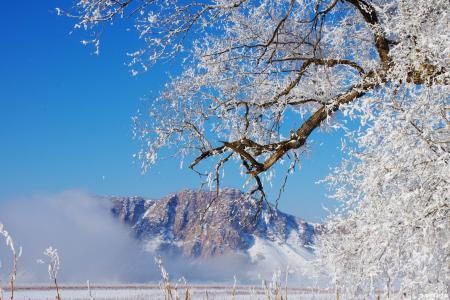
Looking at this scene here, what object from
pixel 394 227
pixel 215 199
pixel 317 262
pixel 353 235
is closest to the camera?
pixel 394 227

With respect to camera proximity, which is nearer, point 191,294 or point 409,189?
point 191,294

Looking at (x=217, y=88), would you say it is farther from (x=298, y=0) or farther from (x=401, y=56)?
(x=401, y=56)

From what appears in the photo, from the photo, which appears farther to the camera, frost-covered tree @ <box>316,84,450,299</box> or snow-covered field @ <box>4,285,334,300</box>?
frost-covered tree @ <box>316,84,450,299</box>

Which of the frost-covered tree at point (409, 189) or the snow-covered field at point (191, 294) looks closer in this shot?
the snow-covered field at point (191, 294)

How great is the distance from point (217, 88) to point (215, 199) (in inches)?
78.9

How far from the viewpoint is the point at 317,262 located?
8.47m

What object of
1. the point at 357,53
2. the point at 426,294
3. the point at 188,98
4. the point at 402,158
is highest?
the point at 357,53

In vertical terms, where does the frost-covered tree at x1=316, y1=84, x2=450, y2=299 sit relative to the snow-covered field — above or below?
above

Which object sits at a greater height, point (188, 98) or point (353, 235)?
point (188, 98)

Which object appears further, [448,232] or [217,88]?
[217,88]

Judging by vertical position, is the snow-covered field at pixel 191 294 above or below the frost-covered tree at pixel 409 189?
below

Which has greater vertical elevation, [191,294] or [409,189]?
[409,189]

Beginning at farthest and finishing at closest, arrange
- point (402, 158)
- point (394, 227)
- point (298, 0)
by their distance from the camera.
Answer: point (298, 0) → point (402, 158) → point (394, 227)

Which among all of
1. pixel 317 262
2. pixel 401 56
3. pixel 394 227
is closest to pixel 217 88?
pixel 317 262
